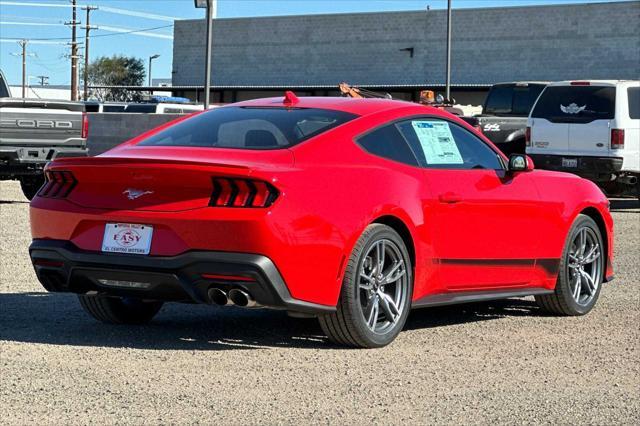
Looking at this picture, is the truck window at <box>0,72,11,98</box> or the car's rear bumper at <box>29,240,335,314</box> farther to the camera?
the truck window at <box>0,72,11,98</box>

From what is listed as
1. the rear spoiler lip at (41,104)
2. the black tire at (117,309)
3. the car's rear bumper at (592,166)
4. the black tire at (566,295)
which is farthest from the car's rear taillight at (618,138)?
the black tire at (117,309)

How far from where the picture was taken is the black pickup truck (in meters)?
25.3

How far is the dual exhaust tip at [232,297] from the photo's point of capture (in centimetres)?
672

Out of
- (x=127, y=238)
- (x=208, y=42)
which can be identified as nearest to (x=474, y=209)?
(x=127, y=238)

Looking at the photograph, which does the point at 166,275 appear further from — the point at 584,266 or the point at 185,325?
the point at 584,266

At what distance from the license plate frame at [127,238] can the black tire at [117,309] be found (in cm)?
90

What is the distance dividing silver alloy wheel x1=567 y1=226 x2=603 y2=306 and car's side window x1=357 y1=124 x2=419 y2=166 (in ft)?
6.15

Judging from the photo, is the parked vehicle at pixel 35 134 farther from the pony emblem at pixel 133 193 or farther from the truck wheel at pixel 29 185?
the pony emblem at pixel 133 193

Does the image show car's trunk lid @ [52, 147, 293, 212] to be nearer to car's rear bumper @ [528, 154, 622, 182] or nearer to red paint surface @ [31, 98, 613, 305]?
red paint surface @ [31, 98, 613, 305]

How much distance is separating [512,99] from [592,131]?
7.33 meters

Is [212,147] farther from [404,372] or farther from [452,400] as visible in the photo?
[452,400]

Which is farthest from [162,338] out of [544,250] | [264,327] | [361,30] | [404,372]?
[361,30]

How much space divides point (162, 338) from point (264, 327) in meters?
0.80

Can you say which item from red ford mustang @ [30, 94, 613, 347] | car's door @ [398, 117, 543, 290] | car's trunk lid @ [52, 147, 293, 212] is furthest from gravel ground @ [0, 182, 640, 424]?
car's trunk lid @ [52, 147, 293, 212]
